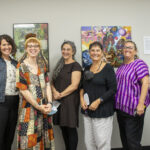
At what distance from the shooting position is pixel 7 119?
177cm

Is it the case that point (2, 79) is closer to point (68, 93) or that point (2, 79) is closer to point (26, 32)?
point (68, 93)

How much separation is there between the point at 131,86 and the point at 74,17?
1.33 meters

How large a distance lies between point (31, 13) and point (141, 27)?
1.68 m

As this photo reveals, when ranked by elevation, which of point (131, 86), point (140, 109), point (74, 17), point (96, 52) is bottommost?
point (140, 109)

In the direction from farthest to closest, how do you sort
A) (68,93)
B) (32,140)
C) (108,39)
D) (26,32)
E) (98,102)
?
(108,39) < (26,32) < (68,93) < (98,102) < (32,140)

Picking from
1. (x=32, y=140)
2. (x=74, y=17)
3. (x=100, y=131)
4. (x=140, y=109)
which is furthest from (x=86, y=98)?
(x=74, y=17)

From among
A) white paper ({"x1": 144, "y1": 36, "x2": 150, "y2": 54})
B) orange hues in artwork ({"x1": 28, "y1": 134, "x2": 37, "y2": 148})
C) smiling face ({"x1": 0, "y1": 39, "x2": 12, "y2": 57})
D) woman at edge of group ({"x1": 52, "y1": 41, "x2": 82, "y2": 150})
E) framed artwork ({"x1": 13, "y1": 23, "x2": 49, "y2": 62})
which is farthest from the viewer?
white paper ({"x1": 144, "y1": 36, "x2": 150, "y2": 54})

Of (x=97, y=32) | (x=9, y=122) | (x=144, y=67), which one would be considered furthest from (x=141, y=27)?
(x=9, y=122)

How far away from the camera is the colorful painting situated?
2441 millimetres

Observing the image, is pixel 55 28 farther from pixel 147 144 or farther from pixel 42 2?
pixel 147 144

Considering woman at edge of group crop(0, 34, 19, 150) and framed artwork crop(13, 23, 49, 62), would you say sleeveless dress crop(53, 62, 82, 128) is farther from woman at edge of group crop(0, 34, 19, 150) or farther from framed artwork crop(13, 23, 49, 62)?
framed artwork crop(13, 23, 49, 62)

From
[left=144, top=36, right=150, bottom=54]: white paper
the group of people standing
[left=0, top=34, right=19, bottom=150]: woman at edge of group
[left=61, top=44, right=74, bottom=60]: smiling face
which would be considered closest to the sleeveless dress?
the group of people standing

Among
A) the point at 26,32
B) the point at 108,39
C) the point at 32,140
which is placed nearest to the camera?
the point at 32,140

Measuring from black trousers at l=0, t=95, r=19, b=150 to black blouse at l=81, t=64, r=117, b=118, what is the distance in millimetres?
827
